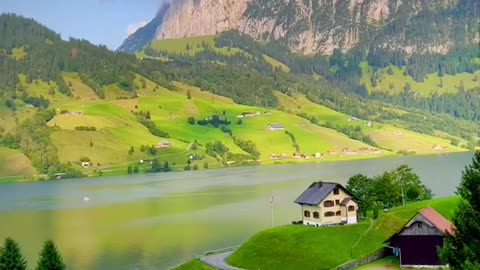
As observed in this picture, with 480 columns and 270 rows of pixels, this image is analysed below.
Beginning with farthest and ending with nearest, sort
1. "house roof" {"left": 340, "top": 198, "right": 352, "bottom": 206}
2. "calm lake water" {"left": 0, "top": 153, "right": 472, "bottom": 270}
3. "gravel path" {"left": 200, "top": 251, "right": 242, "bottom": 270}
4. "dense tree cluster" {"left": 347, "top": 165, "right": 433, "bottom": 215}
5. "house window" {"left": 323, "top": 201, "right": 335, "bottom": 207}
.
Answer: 1. "calm lake water" {"left": 0, "top": 153, "right": 472, "bottom": 270}
2. "dense tree cluster" {"left": 347, "top": 165, "right": 433, "bottom": 215}
3. "house roof" {"left": 340, "top": 198, "right": 352, "bottom": 206}
4. "house window" {"left": 323, "top": 201, "right": 335, "bottom": 207}
5. "gravel path" {"left": 200, "top": 251, "right": 242, "bottom": 270}

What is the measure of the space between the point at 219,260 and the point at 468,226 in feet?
164

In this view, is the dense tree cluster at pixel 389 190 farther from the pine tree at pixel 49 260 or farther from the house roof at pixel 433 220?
the pine tree at pixel 49 260

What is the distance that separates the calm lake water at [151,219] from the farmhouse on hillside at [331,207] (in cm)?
1609

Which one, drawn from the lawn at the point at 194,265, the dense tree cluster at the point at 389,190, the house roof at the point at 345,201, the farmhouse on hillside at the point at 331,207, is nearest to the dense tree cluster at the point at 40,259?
the lawn at the point at 194,265

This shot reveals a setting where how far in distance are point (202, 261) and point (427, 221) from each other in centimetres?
2730

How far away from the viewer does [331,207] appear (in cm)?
7962

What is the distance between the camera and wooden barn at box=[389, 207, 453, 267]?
5956 centimetres

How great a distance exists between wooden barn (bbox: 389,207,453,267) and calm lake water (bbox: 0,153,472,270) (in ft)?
105

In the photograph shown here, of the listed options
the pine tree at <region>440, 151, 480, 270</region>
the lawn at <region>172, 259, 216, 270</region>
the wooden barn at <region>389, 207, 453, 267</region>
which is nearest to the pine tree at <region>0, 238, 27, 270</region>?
the lawn at <region>172, 259, 216, 270</region>

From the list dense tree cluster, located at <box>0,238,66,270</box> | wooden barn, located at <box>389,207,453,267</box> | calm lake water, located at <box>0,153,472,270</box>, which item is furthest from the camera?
calm lake water, located at <box>0,153,472,270</box>

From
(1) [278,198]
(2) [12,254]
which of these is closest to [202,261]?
(2) [12,254]

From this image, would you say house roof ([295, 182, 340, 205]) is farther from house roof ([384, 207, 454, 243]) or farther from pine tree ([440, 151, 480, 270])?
pine tree ([440, 151, 480, 270])

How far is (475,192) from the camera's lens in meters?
28.6

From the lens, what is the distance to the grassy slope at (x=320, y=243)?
2621 inches
